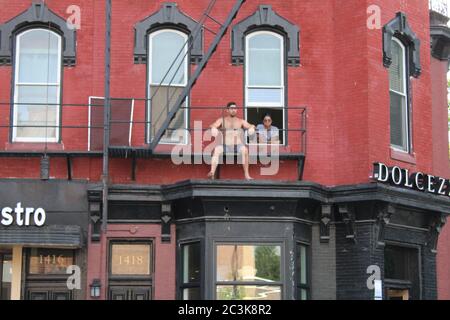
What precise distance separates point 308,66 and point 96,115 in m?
4.08

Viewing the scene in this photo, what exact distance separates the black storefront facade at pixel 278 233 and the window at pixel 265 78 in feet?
5.10

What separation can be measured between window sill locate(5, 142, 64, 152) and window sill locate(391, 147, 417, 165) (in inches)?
243

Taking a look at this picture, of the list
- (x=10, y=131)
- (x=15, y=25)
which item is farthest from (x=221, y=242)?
(x=15, y=25)

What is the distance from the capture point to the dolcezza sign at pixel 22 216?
17250 millimetres

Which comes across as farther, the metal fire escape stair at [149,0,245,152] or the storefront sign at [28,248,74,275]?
the storefront sign at [28,248,74,275]

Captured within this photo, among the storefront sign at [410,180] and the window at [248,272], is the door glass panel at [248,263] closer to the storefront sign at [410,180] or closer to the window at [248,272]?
the window at [248,272]

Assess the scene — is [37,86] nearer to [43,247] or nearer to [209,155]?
[43,247]

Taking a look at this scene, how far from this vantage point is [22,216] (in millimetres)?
17344

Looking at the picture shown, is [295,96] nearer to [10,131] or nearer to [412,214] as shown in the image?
[412,214]

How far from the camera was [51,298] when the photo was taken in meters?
17.7

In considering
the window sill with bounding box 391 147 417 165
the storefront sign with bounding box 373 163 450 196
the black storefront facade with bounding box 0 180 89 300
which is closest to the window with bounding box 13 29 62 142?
the black storefront facade with bounding box 0 180 89 300

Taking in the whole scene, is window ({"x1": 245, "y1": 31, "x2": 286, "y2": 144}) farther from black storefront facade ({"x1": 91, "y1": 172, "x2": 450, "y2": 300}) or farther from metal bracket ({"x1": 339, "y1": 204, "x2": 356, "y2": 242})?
metal bracket ({"x1": 339, "y1": 204, "x2": 356, "y2": 242})

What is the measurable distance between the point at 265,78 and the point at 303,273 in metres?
3.73

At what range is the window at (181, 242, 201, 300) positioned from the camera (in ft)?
57.4
